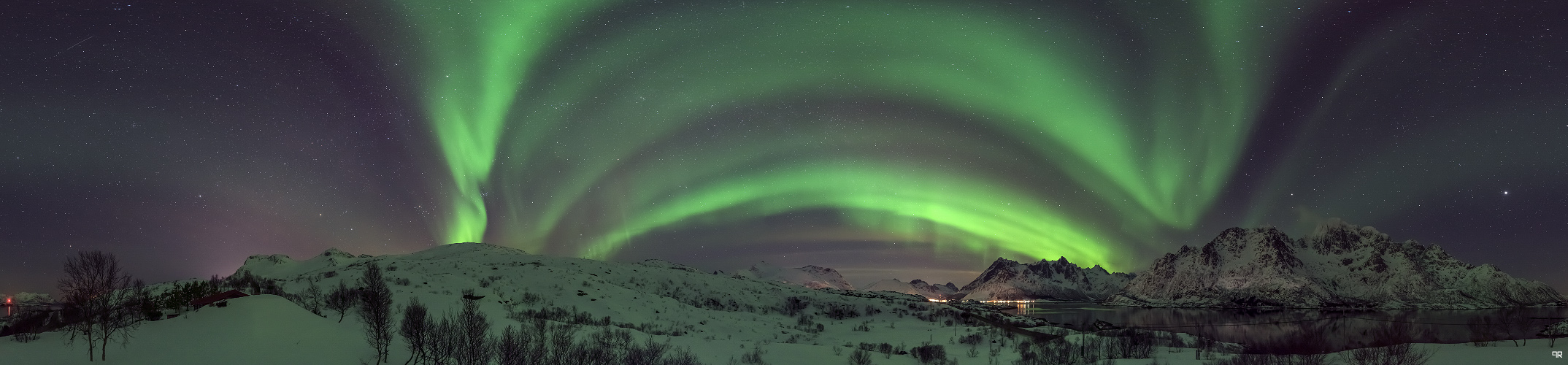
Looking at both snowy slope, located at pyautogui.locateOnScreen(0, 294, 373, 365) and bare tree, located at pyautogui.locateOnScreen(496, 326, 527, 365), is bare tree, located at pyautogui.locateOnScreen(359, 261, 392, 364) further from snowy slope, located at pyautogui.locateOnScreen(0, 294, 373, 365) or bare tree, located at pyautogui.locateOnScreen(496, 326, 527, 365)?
bare tree, located at pyautogui.locateOnScreen(496, 326, 527, 365)

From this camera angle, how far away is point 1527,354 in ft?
102

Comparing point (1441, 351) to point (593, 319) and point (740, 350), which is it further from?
point (593, 319)

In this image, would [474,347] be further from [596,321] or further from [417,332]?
[596,321]

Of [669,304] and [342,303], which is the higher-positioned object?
[342,303]

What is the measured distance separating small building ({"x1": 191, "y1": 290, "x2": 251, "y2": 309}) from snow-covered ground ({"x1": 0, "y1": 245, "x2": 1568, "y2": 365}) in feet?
2.13

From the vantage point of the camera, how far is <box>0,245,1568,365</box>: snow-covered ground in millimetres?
24969

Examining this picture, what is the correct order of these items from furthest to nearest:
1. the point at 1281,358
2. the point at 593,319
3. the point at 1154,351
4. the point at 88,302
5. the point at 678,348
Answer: the point at 593,319
the point at 1154,351
the point at 678,348
the point at 1281,358
the point at 88,302

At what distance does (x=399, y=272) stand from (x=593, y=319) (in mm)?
29091

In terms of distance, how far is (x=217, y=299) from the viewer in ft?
100

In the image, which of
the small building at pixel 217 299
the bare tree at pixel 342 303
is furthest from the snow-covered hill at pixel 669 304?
the small building at pixel 217 299

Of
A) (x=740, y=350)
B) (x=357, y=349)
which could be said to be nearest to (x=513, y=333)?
(x=357, y=349)

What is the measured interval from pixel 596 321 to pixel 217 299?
22.8m

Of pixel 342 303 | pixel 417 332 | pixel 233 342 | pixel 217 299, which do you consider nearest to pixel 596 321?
pixel 342 303

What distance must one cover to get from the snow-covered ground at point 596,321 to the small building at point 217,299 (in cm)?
65
